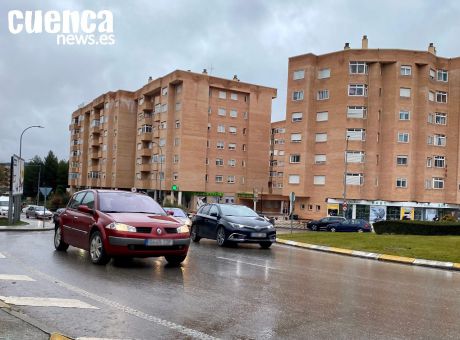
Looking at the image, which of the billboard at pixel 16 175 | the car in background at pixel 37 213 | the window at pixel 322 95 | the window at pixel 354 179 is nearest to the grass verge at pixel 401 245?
the billboard at pixel 16 175

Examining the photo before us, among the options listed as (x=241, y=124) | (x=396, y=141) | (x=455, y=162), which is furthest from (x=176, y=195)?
(x=455, y=162)

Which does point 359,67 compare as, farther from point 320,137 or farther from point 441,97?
point 441,97

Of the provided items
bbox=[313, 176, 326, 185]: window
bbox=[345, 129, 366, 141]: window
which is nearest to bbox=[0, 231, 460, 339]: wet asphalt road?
bbox=[345, 129, 366, 141]: window

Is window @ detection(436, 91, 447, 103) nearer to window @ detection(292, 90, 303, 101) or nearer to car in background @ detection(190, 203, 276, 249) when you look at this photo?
window @ detection(292, 90, 303, 101)

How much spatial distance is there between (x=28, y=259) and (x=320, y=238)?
43.0 feet

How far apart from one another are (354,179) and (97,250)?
165ft

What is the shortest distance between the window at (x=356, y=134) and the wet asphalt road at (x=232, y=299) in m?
47.1

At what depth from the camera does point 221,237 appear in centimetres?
1603

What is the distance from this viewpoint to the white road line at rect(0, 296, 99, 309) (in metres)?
6.38

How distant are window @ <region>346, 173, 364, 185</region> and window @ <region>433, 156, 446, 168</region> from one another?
28.3ft

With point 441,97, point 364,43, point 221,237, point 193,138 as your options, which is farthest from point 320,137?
point 221,237

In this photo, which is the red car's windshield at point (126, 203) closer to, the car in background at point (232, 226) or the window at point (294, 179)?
the car in background at point (232, 226)

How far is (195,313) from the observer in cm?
613

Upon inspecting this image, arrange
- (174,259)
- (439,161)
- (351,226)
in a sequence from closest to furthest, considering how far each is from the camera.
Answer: (174,259)
(351,226)
(439,161)
